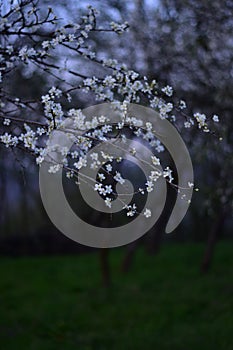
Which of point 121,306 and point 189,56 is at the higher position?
point 189,56

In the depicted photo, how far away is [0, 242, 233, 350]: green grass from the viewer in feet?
19.1

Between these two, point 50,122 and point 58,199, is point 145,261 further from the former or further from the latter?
point 50,122

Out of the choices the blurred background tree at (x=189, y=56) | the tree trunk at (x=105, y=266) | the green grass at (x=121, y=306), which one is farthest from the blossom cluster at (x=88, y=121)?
the tree trunk at (x=105, y=266)

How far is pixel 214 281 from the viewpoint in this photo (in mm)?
8734

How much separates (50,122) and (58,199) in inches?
235

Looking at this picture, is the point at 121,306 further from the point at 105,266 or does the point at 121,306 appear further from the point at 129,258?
the point at 129,258

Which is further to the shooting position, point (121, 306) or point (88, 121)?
point (121, 306)

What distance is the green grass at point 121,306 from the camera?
581 centimetres

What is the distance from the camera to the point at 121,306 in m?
7.45

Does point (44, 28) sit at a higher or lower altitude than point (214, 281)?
higher

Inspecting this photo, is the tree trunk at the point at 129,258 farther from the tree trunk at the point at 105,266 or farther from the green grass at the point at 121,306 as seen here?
the tree trunk at the point at 105,266

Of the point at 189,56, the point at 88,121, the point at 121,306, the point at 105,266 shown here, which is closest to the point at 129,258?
the point at 105,266

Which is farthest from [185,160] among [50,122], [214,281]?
[214,281]

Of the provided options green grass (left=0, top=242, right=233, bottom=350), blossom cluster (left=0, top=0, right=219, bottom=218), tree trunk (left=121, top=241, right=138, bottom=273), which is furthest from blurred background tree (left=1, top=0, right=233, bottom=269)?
tree trunk (left=121, top=241, right=138, bottom=273)
